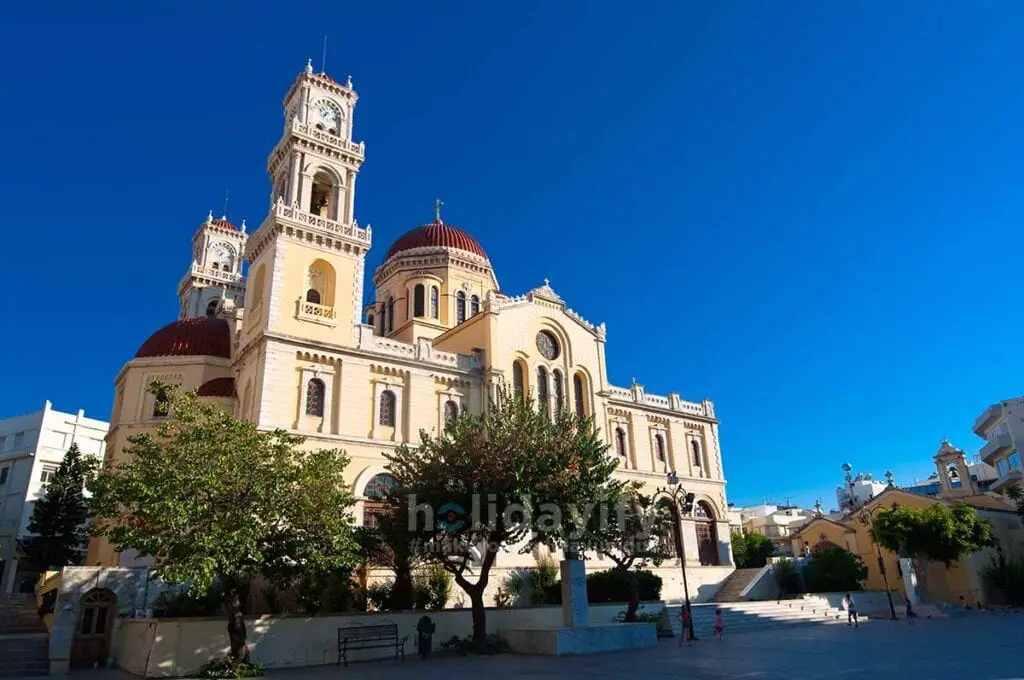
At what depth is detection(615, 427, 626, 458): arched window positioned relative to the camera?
39.8 m

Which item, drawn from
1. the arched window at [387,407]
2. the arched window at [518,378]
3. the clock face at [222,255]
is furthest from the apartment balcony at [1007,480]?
the clock face at [222,255]

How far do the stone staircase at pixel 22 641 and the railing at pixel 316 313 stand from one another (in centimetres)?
1448

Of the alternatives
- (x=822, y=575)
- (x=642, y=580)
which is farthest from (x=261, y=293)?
(x=822, y=575)

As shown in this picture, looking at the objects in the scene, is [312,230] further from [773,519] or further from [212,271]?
[773,519]

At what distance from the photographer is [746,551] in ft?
193

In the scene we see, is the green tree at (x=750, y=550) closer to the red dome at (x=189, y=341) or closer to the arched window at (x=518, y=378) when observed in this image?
the arched window at (x=518, y=378)

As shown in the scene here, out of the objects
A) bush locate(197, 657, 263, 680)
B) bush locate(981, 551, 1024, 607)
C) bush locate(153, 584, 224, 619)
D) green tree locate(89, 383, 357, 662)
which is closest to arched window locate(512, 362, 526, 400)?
green tree locate(89, 383, 357, 662)

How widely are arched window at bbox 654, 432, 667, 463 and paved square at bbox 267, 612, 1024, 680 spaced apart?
1813 centimetres

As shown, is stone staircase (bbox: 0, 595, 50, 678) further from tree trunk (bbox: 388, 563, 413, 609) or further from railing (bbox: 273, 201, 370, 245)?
railing (bbox: 273, 201, 370, 245)

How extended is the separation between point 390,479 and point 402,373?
16.3 feet

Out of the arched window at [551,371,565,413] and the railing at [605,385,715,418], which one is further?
the railing at [605,385,715,418]

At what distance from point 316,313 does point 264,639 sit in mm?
15492

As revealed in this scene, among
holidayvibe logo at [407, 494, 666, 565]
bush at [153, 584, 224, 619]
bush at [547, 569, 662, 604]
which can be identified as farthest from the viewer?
bush at [547, 569, 662, 604]

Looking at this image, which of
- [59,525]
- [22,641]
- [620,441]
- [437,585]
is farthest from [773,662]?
[59,525]
